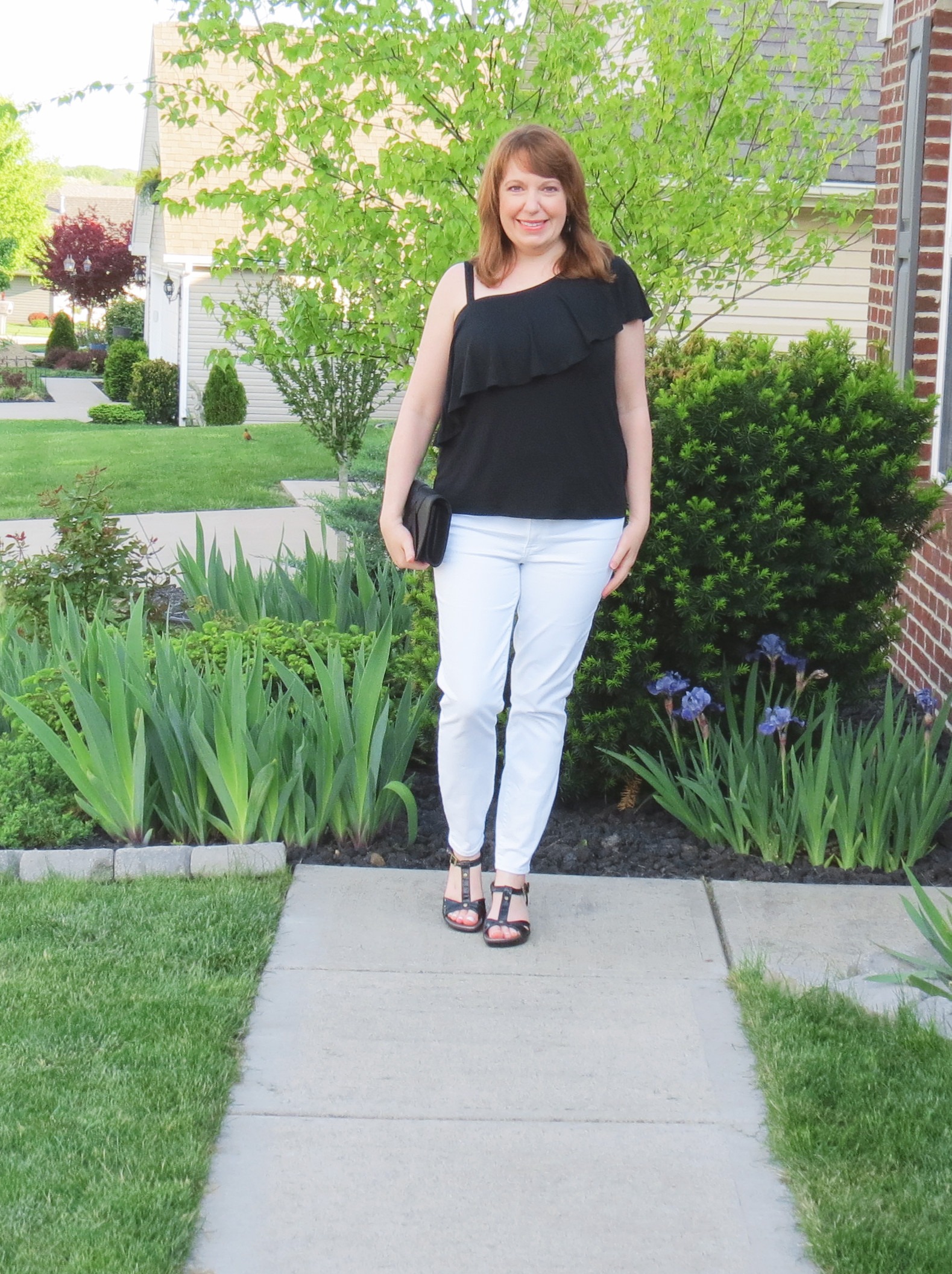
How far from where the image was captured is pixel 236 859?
4.20 m

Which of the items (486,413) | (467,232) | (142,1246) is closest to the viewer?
(142,1246)

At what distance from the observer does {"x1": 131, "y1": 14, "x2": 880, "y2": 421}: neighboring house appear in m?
10.9

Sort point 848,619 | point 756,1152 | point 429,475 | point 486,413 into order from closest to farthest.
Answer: point 756,1152 < point 486,413 < point 848,619 < point 429,475

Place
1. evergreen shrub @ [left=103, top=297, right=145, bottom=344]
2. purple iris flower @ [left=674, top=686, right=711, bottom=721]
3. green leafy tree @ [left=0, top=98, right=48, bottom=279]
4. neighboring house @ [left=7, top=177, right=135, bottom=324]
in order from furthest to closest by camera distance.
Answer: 1. neighboring house @ [left=7, top=177, right=135, bottom=324]
2. green leafy tree @ [left=0, top=98, right=48, bottom=279]
3. evergreen shrub @ [left=103, top=297, right=145, bottom=344]
4. purple iris flower @ [left=674, top=686, right=711, bottom=721]

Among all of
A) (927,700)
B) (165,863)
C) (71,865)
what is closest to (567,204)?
(927,700)

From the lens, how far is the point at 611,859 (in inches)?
177

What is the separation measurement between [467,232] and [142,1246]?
14.6ft

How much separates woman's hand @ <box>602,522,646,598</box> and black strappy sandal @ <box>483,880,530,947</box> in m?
0.83

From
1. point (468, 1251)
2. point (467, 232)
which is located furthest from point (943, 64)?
point (468, 1251)

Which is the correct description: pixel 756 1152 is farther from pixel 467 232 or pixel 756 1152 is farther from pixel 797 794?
pixel 467 232

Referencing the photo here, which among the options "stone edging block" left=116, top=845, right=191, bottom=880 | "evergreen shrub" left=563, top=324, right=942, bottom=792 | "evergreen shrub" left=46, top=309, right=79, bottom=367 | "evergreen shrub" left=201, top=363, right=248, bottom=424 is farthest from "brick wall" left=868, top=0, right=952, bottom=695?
"evergreen shrub" left=46, top=309, right=79, bottom=367

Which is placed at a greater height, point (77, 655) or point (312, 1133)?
→ point (77, 655)

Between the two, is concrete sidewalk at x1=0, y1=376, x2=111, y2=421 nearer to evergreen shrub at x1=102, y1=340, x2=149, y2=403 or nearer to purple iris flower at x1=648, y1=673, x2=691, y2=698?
evergreen shrub at x1=102, y1=340, x2=149, y2=403

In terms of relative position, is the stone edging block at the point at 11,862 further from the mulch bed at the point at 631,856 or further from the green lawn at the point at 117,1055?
the mulch bed at the point at 631,856
